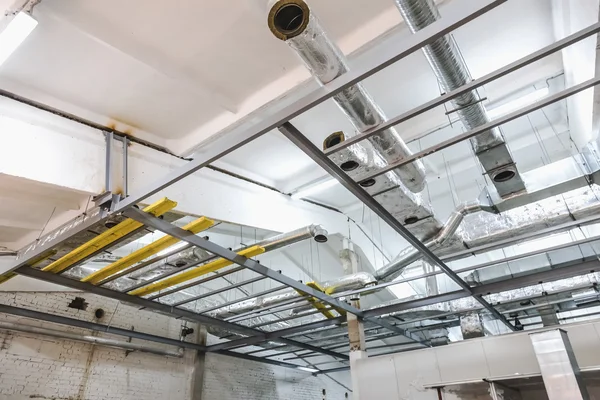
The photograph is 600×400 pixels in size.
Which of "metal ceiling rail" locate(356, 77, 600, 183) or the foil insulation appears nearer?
"metal ceiling rail" locate(356, 77, 600, 183)

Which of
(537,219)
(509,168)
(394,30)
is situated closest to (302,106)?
(394,30)

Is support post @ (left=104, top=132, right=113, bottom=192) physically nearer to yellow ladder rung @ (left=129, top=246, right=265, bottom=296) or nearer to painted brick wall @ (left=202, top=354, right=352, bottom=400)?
yellow ladder rung @ (left=129, top=246, right=265, bottom=296)

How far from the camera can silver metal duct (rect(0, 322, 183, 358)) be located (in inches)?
196

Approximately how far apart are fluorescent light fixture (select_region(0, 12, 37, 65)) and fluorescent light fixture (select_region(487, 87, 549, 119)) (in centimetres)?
370

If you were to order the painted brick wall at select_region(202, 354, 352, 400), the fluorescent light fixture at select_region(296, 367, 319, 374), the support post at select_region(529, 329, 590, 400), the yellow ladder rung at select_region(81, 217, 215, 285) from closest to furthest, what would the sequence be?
the support post at select_region(529, 329, 590, 400) → the yellow ladder rung at select_region(81, 217, 215, 285) → the painted brick wall at select_region(202, 354, 352, 400) → the fluorescent light fixture at select_region(296, 367, 319, 374)

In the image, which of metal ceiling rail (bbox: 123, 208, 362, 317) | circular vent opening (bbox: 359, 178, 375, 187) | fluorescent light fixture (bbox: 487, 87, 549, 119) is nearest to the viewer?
circular vent opening (bbox: 359, 178, 375, 187)

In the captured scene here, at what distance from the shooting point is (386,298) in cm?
804

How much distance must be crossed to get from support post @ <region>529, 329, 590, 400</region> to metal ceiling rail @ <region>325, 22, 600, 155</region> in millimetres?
2356

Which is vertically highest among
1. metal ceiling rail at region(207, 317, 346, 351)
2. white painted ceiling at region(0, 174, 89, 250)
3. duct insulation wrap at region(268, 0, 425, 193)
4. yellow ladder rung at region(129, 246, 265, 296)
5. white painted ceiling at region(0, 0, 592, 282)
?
white painted ceiling at region(0, 0, 592, 282)

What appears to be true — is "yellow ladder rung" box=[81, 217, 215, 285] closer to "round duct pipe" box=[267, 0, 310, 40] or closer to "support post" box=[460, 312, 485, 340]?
"round duct pipe" box=[267, 0, 310, 40]

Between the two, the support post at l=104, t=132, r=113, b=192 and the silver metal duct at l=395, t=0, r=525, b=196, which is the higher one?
the support post at l=104, t=132, r=113, b=192

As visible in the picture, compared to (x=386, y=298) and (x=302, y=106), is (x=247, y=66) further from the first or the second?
(x=386, y=298)

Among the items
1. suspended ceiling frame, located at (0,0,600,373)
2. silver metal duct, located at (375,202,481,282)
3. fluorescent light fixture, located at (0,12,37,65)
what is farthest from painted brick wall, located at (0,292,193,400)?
silver metal duct, located at (375,202,481,282)

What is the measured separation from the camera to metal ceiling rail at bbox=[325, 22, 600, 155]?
184 cm
